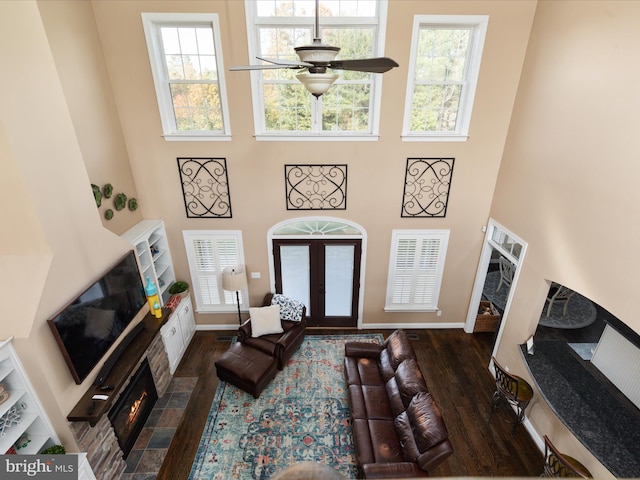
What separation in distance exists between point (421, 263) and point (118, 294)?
499cm

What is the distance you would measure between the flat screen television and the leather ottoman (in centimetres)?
161

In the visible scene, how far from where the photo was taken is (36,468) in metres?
3.03

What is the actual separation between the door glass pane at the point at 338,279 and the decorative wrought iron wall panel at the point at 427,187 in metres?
1.34

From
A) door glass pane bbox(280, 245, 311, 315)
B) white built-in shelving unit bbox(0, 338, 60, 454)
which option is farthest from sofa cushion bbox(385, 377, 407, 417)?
white built-in shelving unit bbox(0, 338, 60, 454)

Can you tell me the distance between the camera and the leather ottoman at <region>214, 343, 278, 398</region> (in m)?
5.02

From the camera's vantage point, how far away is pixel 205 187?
559 cm

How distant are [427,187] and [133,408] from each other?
5.61m

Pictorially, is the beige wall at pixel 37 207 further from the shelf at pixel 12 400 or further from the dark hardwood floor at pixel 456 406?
the dark hardwood floor at pixel 456 406

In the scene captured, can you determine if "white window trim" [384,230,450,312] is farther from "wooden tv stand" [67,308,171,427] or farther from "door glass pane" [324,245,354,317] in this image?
"wooden tv stand" [67,308,171,427]

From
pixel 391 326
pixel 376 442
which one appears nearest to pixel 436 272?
pixel 391 326

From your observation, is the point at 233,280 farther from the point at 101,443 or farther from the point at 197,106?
the point at 197,106

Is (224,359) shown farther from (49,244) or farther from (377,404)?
(49,244)

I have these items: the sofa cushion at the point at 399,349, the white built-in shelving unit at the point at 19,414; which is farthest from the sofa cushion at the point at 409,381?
the white built-in shelving unit at the point at 19,414

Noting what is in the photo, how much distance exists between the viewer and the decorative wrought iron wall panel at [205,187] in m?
5.44
